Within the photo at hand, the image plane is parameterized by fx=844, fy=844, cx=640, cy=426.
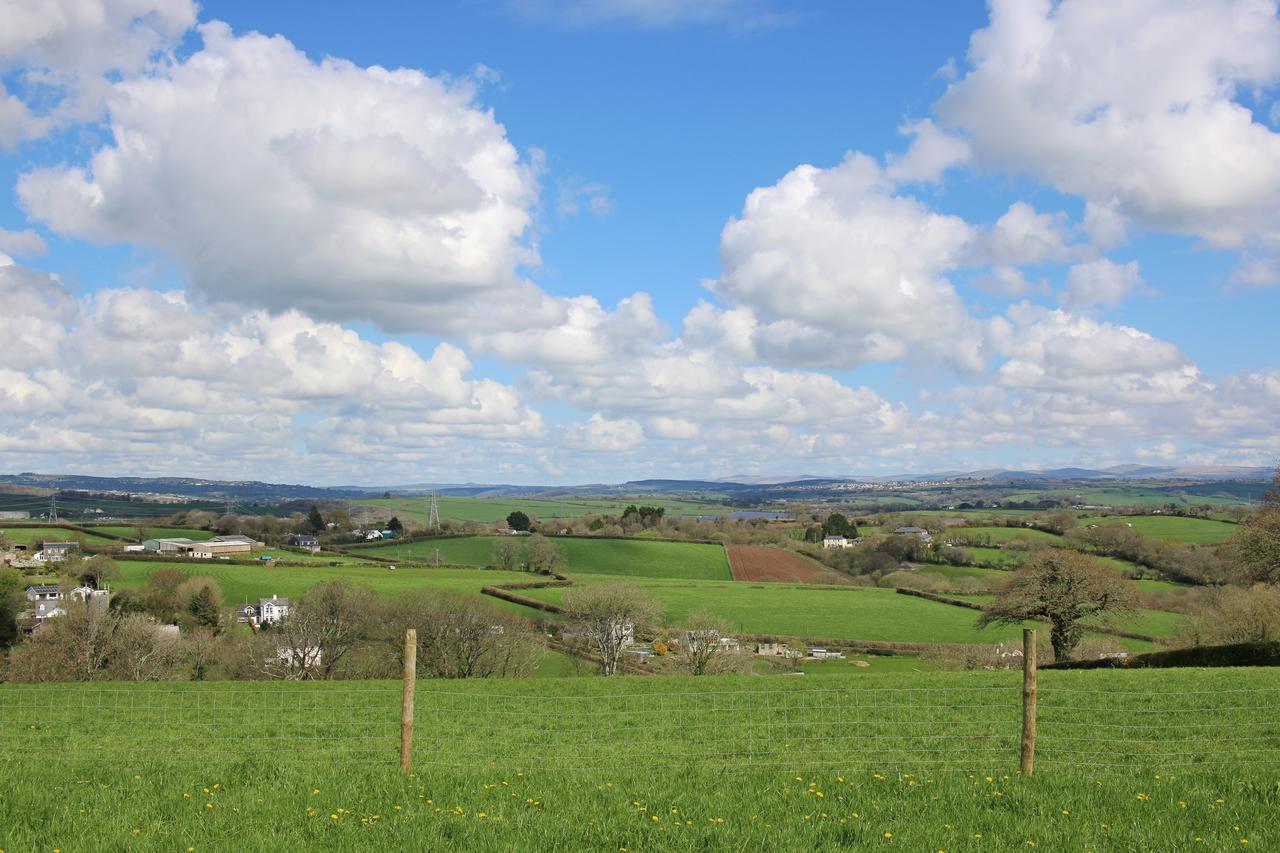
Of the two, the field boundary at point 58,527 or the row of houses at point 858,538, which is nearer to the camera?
the field boundary at point 58,527

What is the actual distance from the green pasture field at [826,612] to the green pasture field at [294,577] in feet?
26.8

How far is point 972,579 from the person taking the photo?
85438 mm

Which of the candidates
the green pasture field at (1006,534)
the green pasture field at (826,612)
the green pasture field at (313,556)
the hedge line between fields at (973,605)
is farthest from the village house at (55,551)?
the green pasture field at (1006,534)

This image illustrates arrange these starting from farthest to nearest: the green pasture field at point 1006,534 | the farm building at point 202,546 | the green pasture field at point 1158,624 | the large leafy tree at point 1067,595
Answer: the green pasture field at point 1006,534 < the farm building at point 202,546 < the green pasture field at point 1158,624 < the large leafy tree at point 1067,595

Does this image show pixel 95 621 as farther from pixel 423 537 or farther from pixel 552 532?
pixel 552 532

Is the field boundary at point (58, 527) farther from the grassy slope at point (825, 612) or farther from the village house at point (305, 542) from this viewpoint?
the grassy slope at point (825, 612)

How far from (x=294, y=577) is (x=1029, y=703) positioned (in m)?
75.5

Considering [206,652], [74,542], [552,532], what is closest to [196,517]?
[74,542]

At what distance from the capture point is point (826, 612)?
70312 millimetres

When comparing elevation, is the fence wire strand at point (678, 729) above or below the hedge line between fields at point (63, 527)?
above

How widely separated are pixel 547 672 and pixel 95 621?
920 inches

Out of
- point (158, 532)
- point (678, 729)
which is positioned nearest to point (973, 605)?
point (678, 729)

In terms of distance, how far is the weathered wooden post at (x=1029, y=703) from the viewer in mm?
10039

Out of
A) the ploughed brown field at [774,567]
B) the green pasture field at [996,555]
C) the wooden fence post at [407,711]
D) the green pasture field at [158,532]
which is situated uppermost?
the wooden fence post at [407,711]
